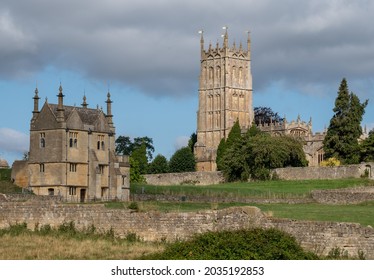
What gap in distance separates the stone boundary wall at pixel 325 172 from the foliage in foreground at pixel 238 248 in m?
61.4

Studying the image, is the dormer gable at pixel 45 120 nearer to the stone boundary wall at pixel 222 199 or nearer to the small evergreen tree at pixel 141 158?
the stone boundary wall at pixel 222 199

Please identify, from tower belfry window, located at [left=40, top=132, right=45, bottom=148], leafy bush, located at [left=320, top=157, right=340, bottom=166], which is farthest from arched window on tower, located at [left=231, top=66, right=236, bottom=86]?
tower belfry window, located at [left=40, top=132, right=45, bottom=148]

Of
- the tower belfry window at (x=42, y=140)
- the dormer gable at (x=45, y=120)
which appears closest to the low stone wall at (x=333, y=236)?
the dormer gable at (x=45, y=120)

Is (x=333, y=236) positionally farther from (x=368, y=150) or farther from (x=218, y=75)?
(x=218, y=75)

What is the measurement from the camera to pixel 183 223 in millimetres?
33500

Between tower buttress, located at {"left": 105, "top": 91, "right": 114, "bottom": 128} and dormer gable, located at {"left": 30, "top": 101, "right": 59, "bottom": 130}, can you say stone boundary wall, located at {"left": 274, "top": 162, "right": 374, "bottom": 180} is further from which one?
dormer gable, located at {"left": 30, "top": 101, "right": 59, "bottom": 130}

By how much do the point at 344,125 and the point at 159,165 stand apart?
3772 cm

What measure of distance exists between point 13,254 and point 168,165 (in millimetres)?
108712

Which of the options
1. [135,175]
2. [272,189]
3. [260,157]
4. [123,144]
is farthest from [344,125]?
[123,144]

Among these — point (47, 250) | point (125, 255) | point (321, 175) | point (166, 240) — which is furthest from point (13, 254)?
point (321, 175)

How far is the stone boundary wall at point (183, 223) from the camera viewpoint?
29.5m
